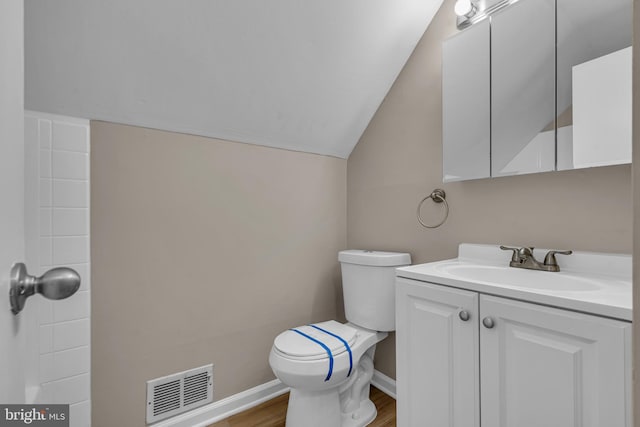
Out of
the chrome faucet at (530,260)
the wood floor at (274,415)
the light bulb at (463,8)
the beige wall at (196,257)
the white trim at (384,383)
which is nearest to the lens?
the chrome faucet at (530,260)

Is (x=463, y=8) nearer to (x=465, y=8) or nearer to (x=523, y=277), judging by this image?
(x=465, y=8)

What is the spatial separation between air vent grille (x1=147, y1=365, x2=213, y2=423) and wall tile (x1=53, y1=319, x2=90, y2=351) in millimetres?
359

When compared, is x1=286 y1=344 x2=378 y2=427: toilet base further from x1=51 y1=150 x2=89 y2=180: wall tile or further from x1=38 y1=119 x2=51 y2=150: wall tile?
x1=38 y1=119 x2=51 y2=150: wall tile

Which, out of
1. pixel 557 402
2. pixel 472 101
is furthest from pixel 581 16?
pixel 557 402

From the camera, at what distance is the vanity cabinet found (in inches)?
30.3

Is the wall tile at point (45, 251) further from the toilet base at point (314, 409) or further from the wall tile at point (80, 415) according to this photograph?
the toilet base at point (314, 409)

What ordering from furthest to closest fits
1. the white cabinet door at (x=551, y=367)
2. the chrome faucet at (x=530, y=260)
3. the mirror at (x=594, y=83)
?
the chrome faucet at (x=530, y=260) → the mirror at (x=594, y=83) → the white cabinet door at (x=551, y=367)

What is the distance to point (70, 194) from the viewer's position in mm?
1257

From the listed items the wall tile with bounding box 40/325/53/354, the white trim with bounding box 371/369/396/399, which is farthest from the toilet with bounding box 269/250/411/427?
the wall tile with bounding box 40/325/53/354

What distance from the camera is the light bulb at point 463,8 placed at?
1.46 meters

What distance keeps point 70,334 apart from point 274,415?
1.02 m

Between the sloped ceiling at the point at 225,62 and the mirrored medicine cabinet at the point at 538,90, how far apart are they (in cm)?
42

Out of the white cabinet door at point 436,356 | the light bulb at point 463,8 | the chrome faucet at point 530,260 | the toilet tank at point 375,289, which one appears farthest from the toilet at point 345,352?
the light bulb at point 463,8

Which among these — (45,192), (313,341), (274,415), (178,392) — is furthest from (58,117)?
(274,415)
